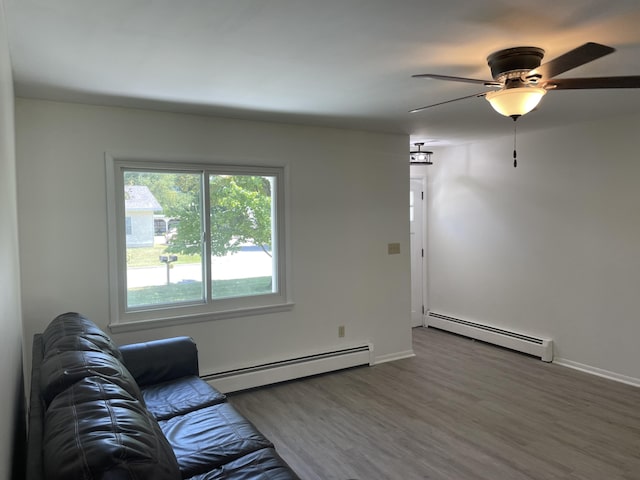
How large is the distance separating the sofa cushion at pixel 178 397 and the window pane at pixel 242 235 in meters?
1.13

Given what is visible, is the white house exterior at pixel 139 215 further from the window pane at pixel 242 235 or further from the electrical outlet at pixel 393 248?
the electrical outlet at pixel 393 248

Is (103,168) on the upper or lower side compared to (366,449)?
upper

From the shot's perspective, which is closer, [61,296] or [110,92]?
[110,92]

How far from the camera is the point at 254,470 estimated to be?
195 centimetres

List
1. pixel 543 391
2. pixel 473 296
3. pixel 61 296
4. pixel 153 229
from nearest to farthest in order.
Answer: pixel 61 296, pixel 153 229, pixel 543 391, pixel 473 296

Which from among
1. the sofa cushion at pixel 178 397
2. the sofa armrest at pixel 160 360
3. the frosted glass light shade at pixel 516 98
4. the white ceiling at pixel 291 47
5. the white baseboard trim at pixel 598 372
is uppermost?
the white ceiling at pixel 291 47

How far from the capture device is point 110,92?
9.88 feet

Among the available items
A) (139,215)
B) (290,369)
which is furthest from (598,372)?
(139,215)

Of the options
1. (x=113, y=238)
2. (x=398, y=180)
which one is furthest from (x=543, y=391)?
(x=113, y=238)

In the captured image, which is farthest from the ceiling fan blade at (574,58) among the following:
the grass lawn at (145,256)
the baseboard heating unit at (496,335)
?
the baseboard heating unit at (496,335)

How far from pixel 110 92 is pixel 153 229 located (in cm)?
110

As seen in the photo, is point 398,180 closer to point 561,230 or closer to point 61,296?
point 561,230

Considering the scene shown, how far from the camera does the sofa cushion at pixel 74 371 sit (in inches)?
60.5

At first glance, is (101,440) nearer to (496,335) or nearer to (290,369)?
(290,369)
